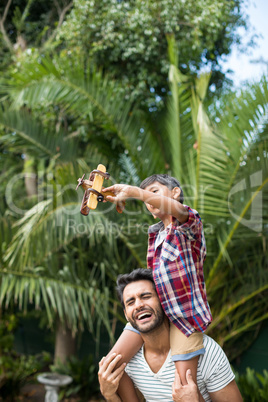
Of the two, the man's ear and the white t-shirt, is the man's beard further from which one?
the man's ear

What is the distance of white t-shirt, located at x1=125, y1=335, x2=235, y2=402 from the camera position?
5.95ft

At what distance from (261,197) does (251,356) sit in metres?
2.10

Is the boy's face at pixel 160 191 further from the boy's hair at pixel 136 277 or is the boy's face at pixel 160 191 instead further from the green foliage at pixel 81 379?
the green foliage at pixel 81 379

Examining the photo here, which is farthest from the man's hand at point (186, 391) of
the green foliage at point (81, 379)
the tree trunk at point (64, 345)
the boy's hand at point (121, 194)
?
the tree trunk at point (64, 345)

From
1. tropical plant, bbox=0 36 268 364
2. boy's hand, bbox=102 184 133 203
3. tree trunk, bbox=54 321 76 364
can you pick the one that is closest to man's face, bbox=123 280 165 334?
boy's hand, bbox=102 184 133 203

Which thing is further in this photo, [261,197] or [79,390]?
[79,390]

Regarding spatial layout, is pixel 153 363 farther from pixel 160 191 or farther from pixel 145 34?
pixel 145 34

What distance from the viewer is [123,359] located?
1870 millimetres

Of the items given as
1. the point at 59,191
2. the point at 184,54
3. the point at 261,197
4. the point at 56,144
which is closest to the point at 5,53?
the point at 56,144

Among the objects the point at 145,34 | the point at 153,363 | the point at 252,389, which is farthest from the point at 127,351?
the point at 145,34

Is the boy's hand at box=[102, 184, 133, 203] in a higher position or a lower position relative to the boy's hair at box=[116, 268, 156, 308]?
higher

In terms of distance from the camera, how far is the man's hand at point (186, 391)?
165 cm

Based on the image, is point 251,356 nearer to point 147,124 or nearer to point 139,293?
point 147,124

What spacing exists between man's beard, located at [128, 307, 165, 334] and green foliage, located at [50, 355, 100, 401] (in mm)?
3764
